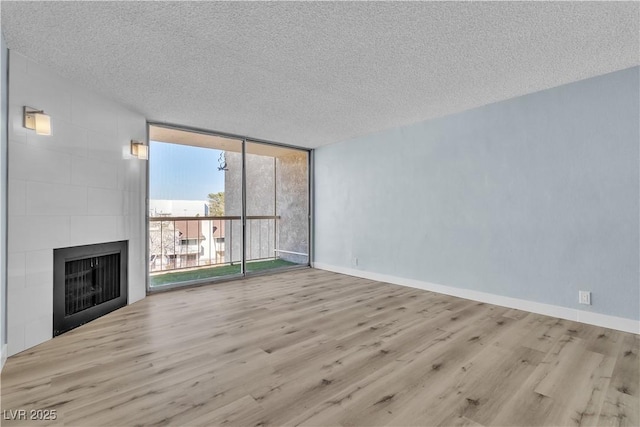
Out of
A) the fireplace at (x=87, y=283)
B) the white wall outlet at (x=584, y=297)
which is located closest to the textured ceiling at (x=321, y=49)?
the fireplace at (x=87, y=283)

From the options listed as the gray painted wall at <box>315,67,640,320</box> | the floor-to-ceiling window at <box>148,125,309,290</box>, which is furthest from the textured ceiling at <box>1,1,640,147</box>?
the floor-to-ceiling window at <box>148,125,309,290</box>

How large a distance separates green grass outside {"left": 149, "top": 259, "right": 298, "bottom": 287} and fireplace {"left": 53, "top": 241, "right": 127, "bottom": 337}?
80cm

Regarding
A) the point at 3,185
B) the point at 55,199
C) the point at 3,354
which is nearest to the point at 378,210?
the point at 55,199

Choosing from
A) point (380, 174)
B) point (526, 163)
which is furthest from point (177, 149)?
point (526, 163)

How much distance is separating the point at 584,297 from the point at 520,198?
1110 millimetres

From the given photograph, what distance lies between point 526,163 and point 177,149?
4488 millimetres

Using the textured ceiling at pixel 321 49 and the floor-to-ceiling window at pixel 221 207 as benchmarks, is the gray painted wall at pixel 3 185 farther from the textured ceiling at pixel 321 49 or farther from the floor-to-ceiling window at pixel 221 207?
the floor-to-ceiling window at pixel 221 207

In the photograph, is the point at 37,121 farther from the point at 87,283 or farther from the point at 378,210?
the point at 378,210

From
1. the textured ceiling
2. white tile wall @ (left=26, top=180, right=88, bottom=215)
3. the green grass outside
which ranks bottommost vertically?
the green grass outside

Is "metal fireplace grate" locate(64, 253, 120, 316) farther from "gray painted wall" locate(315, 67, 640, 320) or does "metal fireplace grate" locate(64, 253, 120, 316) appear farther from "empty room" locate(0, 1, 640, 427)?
"gray painted wall" locate(315, 67, 640, 320)

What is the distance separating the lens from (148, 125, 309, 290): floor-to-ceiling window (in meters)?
4.25

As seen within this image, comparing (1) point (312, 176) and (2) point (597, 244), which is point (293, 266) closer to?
(1) point (312, 176)

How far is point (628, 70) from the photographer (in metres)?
2.64

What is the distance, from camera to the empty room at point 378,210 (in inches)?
70.3
